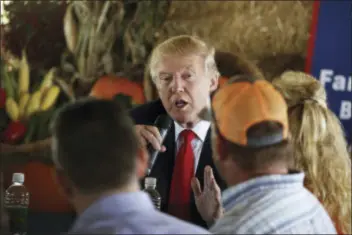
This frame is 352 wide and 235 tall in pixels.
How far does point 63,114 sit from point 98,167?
11cm

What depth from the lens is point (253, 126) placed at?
4.90ft

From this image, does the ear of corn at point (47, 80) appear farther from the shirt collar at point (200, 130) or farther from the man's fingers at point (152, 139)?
the man's fingers at point (152, 139)

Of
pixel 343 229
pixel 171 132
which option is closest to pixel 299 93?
pixel 343 229

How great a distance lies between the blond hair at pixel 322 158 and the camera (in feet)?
6.27

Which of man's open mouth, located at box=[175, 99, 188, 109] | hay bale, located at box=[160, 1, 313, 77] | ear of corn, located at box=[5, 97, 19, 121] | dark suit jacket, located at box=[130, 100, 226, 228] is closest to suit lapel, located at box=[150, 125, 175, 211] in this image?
dark suit jacket, located at box=[130, 100, 226, 228]

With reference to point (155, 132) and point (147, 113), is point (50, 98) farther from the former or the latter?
point (155, 132)

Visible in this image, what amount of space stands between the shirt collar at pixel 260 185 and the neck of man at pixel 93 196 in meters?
0.22

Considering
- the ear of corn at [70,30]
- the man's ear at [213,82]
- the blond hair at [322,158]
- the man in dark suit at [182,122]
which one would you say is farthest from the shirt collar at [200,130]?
the ear of corn at [70,30]

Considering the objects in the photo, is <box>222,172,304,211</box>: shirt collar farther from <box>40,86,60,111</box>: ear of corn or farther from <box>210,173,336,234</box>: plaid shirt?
<box>40,86,60,111</box>: ear of corn

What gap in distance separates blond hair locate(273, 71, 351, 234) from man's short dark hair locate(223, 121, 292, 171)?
42cm

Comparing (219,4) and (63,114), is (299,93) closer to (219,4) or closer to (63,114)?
(63,114)

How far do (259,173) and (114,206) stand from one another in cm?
30

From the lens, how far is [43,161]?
4176mm

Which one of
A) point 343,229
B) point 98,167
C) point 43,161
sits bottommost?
point 43,161
